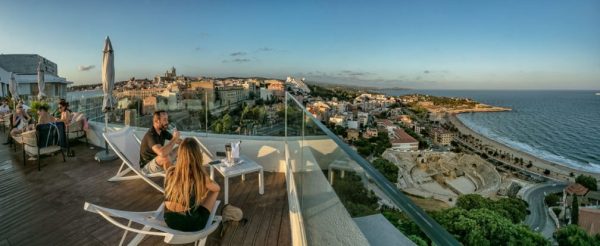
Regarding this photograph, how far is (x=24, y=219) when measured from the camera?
10.6 feet

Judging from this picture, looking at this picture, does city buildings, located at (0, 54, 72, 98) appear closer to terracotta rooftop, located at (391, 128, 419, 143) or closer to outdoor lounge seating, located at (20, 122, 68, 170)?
outdoor lounge seating, located at (20, 122, 68, 170)

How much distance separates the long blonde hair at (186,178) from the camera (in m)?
2.29

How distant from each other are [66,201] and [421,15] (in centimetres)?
5722

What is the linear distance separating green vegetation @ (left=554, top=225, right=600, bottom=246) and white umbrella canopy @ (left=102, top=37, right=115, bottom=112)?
100 feet

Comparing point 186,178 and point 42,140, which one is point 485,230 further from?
point 42,140

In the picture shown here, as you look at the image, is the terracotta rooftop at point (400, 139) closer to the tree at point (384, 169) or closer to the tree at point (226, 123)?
the tree at point (384, 169)

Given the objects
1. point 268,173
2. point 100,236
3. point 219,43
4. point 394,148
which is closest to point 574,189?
point 394,148

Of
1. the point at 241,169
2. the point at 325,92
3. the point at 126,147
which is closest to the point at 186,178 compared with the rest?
the point at 241,169

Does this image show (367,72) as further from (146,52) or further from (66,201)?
(66,201)

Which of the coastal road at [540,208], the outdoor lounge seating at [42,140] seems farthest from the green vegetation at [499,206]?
the outdoor lounge seating at [42,140]

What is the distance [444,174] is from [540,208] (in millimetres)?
13727

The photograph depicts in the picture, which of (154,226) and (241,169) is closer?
(154,226)

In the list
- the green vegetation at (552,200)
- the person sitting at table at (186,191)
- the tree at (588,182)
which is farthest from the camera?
the tree at (588,182)

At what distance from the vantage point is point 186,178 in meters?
2.30
